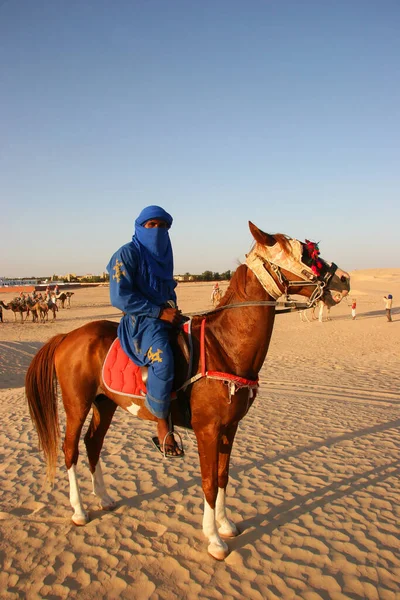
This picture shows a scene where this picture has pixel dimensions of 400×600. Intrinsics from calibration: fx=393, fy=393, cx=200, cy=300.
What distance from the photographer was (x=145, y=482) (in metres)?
4.91

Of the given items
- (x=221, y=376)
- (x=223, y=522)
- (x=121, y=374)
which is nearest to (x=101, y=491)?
(x=223, y=522)

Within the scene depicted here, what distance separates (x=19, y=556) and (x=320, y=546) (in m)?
2.77

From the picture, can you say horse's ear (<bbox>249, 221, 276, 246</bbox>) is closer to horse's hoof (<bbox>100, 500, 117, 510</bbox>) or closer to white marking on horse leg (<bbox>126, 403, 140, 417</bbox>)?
white marking on horse leg (<bbox>126, 403, 140, 417</bbox>)

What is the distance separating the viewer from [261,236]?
3.06 m

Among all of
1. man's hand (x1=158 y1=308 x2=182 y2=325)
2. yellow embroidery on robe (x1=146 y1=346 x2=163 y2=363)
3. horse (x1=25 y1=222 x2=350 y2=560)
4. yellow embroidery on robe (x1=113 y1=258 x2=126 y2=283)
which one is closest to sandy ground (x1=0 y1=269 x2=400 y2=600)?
horse (x1=25 y1=222 x2=350 y2=560)

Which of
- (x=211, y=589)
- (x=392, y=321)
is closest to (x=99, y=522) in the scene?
(x=211, y=589)

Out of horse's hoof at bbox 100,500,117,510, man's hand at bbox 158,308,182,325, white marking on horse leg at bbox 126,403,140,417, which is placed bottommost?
horse's hoof at bbox 100,500,117,510

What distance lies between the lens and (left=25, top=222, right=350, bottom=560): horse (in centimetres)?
312

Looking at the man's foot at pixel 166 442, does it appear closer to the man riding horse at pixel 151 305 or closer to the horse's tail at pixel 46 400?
the man riding horse at pixel 151 305

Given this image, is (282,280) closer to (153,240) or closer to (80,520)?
Result: (153,240)

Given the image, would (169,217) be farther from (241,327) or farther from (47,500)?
(47,500)

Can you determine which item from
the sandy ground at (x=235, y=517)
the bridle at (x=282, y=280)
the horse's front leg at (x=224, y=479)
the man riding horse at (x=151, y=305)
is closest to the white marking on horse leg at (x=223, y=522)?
the horse's front leg at (x=224, y=479)

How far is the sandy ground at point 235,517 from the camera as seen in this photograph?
3254 mm

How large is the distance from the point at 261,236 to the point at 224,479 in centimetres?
229
